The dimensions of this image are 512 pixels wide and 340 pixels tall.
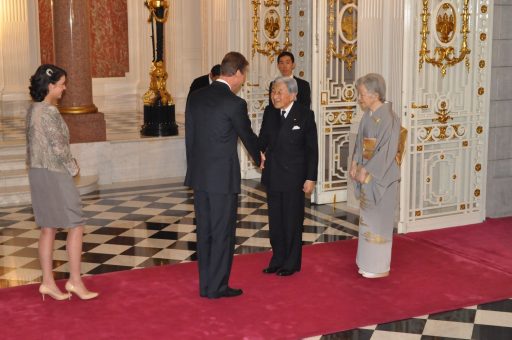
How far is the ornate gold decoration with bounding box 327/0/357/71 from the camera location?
956cm

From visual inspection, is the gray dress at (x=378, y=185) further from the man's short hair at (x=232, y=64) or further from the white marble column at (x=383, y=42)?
the white marble column at (x=383, y=42)

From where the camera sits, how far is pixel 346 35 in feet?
32.1

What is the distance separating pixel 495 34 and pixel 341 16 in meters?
1.86

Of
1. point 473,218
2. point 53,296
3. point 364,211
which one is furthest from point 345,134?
point 53,296

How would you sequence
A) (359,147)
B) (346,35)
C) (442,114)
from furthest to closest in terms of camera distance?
(346,35) < (442,114) < (359,147)

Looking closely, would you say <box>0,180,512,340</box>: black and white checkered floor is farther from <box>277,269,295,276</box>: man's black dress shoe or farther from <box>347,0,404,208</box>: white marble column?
<box>347,0,404,208</box>: white marble column

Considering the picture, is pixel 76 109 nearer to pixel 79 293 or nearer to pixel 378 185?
pixel 79 293

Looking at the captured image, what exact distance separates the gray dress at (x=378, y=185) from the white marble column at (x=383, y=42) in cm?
160

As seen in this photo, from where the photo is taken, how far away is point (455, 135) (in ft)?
27.6

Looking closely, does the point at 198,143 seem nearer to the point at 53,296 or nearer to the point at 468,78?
the point at 53,296

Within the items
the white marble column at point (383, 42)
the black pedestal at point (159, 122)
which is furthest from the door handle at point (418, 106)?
the black pedestal at point (159, 122)

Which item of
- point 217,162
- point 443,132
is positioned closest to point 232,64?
point 217,162

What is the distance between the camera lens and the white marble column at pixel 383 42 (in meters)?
7.98

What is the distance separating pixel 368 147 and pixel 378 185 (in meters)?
0.32
